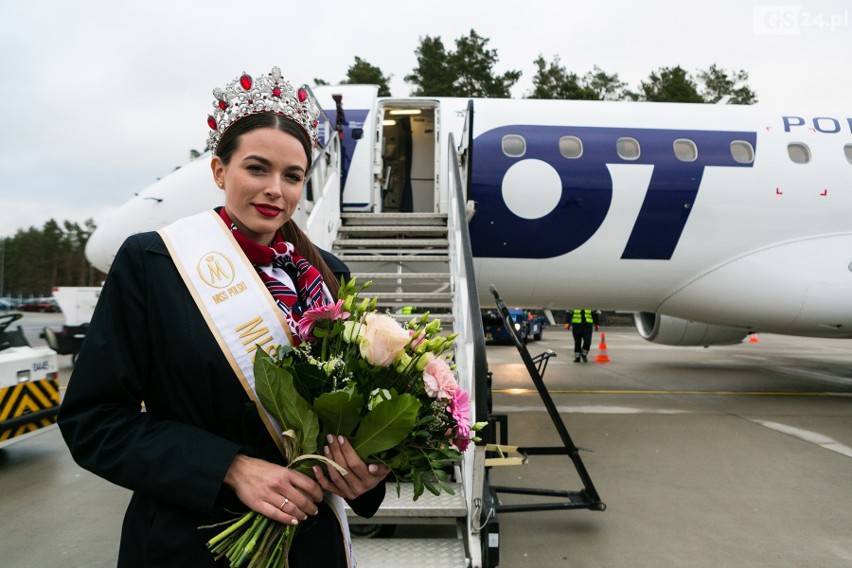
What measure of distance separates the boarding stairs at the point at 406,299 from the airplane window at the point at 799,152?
4660 millimetres

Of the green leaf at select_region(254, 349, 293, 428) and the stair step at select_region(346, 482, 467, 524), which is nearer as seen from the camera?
the green leaf at select_region(254, 349, 293, 428)

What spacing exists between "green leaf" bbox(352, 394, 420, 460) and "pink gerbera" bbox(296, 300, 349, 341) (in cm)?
22

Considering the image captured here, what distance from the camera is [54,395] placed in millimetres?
5309

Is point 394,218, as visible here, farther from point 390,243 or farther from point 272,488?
point 272,488

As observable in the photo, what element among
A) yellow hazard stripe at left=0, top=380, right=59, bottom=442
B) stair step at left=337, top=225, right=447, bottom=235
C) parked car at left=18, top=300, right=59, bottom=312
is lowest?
parked car at left=18, top=300, right=59, bottom=312

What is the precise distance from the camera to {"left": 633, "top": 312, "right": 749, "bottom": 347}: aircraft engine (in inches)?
371

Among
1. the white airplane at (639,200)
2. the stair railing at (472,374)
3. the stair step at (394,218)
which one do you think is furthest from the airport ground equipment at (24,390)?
the stair railing at (472,374)

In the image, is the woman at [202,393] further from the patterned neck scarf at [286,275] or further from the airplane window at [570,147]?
the airplane window at [570,147]

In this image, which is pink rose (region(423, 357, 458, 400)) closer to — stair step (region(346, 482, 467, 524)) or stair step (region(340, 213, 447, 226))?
stair step (region(346, 482, 467, 524))

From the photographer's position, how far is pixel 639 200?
6660 mm

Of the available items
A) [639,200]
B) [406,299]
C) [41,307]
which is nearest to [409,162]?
[639,200]

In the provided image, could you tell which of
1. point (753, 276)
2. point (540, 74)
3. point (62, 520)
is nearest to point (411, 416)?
point (62, 520)

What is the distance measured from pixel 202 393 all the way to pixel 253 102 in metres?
0.66

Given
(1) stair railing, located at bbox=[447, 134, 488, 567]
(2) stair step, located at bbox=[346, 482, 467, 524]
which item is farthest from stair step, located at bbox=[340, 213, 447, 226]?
(2) stair step, located at bbox=[346, 482, 467, 524]
